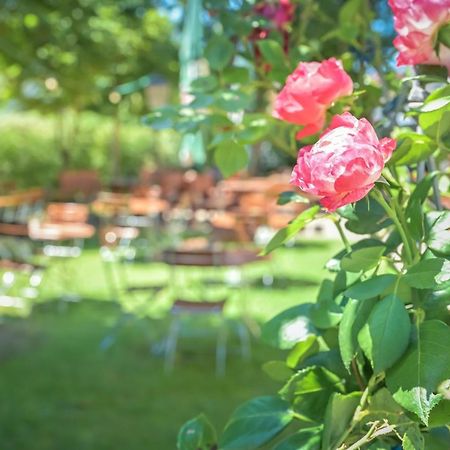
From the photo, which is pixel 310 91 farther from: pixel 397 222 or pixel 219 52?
pixel 219 52

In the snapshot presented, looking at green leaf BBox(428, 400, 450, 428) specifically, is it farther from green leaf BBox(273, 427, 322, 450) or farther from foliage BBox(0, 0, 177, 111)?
foliage BBox(0, 0, 177, 111)

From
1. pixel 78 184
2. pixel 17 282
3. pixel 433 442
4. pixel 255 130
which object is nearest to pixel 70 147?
pixel 78 184

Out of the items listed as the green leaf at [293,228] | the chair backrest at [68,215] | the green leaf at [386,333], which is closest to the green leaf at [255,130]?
the green leaf at [293,228]

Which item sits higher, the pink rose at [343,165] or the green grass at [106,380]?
the pink rose at [343,165]

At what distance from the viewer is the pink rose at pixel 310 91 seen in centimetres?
98

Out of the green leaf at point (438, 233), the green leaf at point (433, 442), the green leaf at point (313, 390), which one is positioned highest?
the green leaf at point (438, 233)

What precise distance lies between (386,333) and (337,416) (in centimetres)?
12

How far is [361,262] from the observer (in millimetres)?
909

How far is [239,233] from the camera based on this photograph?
5922 millimetres

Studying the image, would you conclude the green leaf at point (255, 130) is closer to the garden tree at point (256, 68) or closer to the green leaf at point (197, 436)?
the garden tree at point (256, 68)

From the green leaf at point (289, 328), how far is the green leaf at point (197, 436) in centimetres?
14

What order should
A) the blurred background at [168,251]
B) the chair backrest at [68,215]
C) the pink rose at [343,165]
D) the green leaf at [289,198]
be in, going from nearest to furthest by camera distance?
1. the pink rose at [343,165]
2. the green leaf at [289,198]
3. the blurred background at [168,251]
4. the chair backrest at [68,215]

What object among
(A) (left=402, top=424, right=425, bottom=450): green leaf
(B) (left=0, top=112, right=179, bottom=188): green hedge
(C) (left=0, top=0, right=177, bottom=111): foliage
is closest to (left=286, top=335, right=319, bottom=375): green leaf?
(A) (left=402, top=424, right=425, bottom=450): green leaf

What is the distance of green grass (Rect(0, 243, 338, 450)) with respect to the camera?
420 cm
